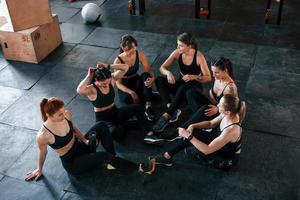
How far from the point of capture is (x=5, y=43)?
559cm

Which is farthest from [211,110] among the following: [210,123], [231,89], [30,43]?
[30,43]

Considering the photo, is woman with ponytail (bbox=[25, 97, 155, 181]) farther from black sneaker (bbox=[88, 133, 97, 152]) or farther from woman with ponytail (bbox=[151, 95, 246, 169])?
woman with ponytail (bbox=[151, 95, 246, 169])

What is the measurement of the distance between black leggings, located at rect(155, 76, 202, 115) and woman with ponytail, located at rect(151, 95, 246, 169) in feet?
1.87

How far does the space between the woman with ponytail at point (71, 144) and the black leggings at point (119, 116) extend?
0.93 feet

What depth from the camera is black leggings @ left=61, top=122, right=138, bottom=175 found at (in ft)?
11.4

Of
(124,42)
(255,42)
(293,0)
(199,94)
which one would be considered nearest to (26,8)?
(124,42)

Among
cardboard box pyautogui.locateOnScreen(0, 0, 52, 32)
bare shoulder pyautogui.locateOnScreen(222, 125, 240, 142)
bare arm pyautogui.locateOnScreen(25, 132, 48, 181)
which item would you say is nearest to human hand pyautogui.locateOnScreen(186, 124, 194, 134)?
bare shoulder pyautogui.locateOnScreen(222, 125, 240, 142)

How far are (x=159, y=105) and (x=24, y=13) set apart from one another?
2.42 meters

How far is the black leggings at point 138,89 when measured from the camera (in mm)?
4410

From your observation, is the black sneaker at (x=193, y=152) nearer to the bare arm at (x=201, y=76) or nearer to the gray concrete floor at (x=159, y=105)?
the gray concrete floor at (x=159, y=105)

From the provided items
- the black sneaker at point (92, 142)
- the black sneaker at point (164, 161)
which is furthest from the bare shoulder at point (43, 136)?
the black sneaker at point (164, 161)

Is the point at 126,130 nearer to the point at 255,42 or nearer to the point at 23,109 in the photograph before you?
the point at 23,109

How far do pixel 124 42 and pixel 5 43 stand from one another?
244cm

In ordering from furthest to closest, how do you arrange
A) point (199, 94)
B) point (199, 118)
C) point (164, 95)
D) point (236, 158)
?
point (164, 95)
point (199, 94)
point (199, 118)
point (236, 158)
